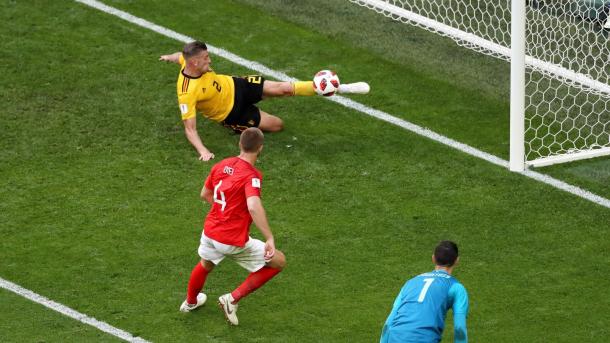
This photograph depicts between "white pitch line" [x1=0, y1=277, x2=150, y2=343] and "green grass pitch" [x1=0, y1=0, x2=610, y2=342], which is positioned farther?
"green grass pitch" [x1=0, y1=0, x2=610, y2=342]

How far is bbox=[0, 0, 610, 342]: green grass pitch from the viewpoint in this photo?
390 inches

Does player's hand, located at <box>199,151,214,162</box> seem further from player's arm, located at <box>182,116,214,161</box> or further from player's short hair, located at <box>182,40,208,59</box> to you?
player's short hair, located at <box>182,40,208,59</box>

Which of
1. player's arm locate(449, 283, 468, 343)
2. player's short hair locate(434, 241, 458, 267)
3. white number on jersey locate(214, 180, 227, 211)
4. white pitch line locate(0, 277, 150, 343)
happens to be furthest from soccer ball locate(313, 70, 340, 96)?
player's arm locate(449, 283, 468, 343)

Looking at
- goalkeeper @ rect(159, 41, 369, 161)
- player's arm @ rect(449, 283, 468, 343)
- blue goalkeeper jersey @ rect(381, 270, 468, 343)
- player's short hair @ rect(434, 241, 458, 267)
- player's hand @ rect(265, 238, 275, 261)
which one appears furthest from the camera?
goalkeeper @ rect(159, 41, 369, 161)

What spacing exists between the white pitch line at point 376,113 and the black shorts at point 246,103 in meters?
1.13

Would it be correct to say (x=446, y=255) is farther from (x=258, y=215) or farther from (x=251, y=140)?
(x=251, y=140)

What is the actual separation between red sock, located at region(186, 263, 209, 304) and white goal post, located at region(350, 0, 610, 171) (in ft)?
12.3

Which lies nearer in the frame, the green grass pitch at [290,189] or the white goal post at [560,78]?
the green grass pitch at [290,189]

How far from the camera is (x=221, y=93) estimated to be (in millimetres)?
12422

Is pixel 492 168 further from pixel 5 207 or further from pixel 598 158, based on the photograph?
pixel 5 207

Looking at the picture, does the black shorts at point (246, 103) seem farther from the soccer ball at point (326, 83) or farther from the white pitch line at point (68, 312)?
the white pitch line at point (68, 312)

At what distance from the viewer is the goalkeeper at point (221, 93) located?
1215 cm

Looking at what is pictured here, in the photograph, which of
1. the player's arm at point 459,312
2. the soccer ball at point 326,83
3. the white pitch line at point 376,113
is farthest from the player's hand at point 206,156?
the player's arm at point 459,312

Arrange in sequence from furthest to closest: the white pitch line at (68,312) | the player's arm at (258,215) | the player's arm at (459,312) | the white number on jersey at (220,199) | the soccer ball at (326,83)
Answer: the soccer ball at (326,83) < the white pitch line at (68,312) < the white number on jersey at (220,199) < the player's arm at (258,215) < the player's arm at (459,312)
